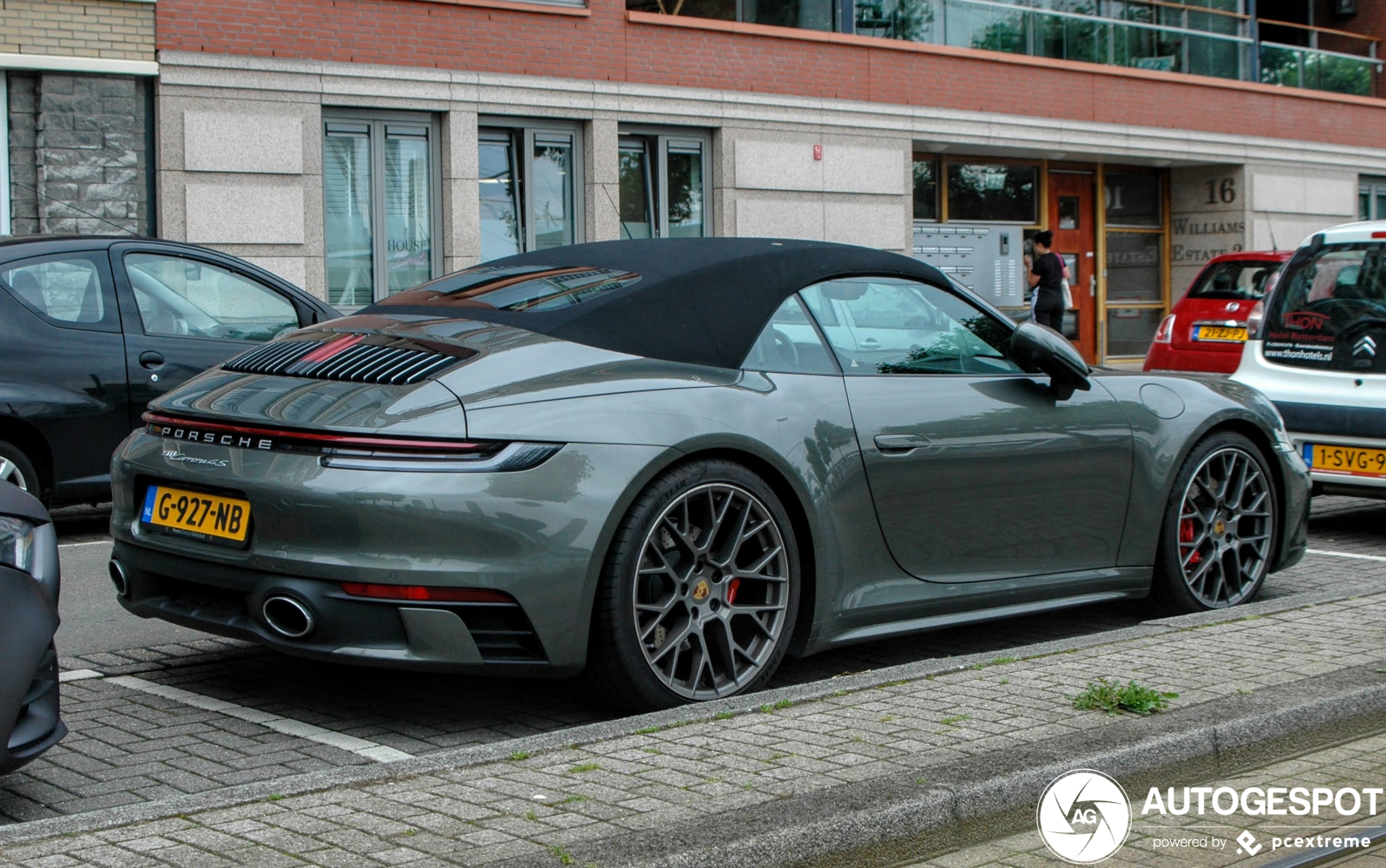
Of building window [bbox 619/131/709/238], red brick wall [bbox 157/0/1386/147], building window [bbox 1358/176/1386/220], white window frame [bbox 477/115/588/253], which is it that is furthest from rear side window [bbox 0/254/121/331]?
building window [bbox 1358/176/1386/220]

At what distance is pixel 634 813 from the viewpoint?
11.4 ft

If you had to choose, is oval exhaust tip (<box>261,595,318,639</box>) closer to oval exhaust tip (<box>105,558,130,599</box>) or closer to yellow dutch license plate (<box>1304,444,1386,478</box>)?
oval exhaust tip (<box>105,558,130,599</box>)

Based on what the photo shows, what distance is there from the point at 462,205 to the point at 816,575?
12271 millimetres

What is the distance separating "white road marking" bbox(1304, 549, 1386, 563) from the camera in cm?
804

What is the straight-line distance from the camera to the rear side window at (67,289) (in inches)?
328

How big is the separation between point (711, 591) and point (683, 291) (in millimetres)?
1000

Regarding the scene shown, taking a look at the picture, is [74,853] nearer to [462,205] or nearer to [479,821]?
[479,821]

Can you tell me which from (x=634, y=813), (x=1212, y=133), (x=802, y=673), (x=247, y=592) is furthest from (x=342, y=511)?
(x=1212, y=133)

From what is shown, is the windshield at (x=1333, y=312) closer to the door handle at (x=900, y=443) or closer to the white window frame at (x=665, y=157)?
the door handle at (x=900, y=443)

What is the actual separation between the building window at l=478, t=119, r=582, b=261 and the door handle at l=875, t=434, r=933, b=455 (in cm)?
1184

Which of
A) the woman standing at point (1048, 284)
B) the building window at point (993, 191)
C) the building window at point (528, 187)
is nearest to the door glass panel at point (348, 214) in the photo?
the building window at point (528, 187)

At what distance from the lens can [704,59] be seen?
1830 centimetres

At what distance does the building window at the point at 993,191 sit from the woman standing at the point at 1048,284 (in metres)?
4.90

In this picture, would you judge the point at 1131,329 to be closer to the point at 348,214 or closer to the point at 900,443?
the point at 348,214
